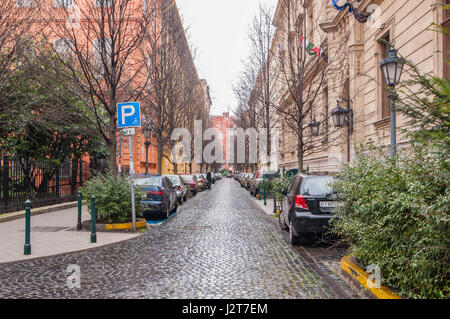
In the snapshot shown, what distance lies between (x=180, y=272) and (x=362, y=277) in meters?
2.72

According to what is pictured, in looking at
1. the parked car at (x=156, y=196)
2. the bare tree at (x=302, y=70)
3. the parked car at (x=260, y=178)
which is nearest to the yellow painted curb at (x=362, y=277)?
the parked car at (x=156, y=196)

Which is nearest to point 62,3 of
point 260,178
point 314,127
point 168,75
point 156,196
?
point 156,196

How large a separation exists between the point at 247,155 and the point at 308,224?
4166 cm

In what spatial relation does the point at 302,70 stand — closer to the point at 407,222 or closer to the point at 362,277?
the point at 362,277

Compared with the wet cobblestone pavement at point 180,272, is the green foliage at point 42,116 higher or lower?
higher

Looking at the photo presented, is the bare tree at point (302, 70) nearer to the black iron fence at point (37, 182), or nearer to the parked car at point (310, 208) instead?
the parked car at point (310, 208)

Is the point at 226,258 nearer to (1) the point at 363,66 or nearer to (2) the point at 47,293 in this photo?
(2) the point at 47,293

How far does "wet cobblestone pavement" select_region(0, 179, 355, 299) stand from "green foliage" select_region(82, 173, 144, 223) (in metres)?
1.27

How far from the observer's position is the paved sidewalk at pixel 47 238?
7.76 m

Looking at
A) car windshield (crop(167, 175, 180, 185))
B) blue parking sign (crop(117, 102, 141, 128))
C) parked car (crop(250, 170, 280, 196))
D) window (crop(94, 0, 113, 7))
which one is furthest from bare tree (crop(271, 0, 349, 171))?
window (crop(94, 0, 113, 7))

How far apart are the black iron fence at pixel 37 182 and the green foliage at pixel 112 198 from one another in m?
3.61

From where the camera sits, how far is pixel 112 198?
10750 millimetres

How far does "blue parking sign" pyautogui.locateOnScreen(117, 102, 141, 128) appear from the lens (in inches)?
412
